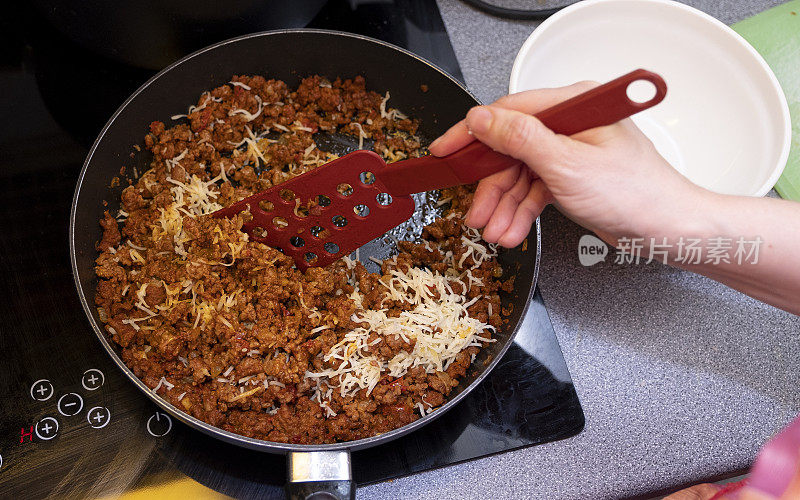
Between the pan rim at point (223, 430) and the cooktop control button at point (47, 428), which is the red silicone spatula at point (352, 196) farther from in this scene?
the cooktop control button at point (47, 428)

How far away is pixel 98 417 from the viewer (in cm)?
113

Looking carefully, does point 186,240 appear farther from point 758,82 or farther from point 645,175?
point 758,82

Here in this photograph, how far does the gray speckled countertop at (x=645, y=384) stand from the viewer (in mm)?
1184

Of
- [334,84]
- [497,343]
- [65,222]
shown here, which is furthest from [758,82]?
[65,222]

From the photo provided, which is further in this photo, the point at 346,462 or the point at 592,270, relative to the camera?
the point at 592,270

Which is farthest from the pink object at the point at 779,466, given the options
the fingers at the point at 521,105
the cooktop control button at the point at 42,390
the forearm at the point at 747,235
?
the cooktop control button at the point at 42,390

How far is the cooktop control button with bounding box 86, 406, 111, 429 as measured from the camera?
1.12 metres

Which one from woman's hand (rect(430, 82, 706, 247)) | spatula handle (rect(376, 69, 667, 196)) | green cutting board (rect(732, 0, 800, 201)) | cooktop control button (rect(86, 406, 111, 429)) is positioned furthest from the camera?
green cutting board (rect(732, 0, 800, 201))

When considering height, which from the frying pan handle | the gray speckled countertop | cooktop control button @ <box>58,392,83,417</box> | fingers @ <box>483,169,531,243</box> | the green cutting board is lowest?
the gray speckled countertop

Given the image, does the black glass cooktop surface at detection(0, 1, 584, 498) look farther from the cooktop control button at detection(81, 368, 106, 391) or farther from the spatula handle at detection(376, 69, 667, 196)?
the spatula handle at detection(376, 69, 667, 196)

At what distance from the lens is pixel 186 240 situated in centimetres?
124

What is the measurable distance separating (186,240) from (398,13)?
771 mm

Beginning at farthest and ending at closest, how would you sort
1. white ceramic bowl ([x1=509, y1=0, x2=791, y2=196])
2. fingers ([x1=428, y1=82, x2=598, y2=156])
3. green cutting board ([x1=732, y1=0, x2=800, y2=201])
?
green cutting board ([x1=732, y1=0, x2=800, y2=201])
white ceramic bowl ([x1=509, y1=0, x2=791, y2=196])
fingers ([x1=428, y1=82, x2=598, y2=156])

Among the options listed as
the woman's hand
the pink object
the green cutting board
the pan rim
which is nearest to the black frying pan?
the pan rim
